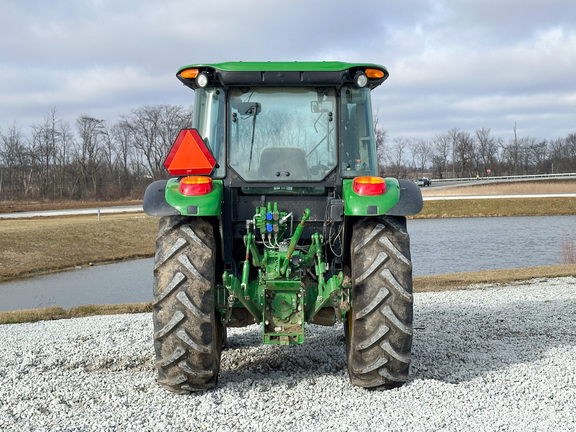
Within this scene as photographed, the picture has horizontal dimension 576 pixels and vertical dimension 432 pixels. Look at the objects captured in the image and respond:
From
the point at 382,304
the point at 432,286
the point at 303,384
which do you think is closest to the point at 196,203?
the point at 382,304

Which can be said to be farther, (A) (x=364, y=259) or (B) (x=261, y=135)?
(B) (x=261, y=135)

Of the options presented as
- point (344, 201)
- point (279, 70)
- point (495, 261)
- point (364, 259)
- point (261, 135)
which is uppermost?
point (279, 70)

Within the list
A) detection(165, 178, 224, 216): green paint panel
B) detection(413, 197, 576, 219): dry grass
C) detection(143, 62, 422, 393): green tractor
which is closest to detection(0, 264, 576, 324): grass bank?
detection(143, 62, 422, 393): green tractor

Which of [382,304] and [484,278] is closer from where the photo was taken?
[382,304]

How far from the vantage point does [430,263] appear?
17.9 meters

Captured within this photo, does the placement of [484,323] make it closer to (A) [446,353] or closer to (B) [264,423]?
(A) [446,353]

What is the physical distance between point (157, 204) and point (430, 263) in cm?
1454

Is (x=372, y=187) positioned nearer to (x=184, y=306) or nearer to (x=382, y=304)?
(x=382, y=304)

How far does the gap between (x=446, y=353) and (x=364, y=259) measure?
2.03m

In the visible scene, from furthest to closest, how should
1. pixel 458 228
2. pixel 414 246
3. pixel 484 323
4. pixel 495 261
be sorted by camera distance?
pixel 458 228
pixel 414 246
pixel 495 261
pixel 484 323

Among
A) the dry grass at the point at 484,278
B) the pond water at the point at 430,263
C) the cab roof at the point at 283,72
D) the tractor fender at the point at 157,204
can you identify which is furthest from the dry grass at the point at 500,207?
the tractor fender at the point at 157,204

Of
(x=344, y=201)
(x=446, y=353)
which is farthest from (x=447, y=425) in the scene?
(x=446, y=353)

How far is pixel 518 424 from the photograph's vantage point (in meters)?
3.81

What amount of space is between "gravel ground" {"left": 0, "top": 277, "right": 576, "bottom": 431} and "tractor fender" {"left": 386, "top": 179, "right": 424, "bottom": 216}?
1344 millimetres
